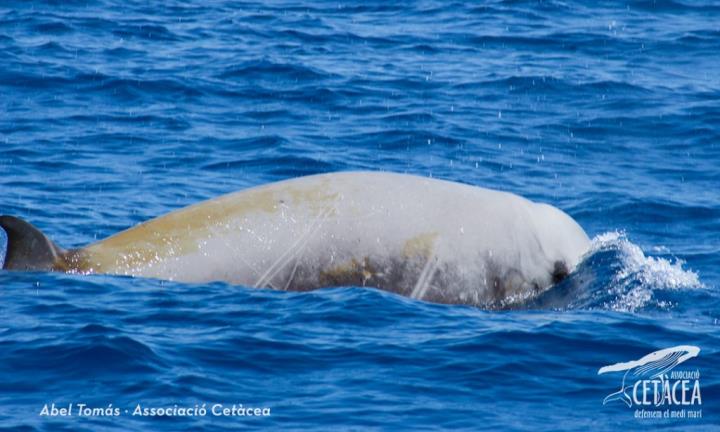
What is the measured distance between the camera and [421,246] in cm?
1403

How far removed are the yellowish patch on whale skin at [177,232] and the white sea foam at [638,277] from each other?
326cm

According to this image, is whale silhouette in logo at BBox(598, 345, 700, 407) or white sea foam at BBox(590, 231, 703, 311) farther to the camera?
white sea foam at BBox(590, 231, 703, 311)

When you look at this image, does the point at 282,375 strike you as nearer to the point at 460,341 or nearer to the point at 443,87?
the point at 460,341

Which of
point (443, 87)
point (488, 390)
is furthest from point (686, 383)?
point (443, 87)

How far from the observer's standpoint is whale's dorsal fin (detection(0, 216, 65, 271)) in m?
12.9

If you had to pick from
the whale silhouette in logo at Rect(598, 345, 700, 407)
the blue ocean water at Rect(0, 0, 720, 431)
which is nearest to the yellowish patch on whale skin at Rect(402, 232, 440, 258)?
the blue ocean water at Rect(0, 0, 720, 431)

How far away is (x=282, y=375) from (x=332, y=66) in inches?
679

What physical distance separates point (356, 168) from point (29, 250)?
9.29 m

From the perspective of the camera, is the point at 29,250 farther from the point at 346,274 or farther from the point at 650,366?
the point at 650,366

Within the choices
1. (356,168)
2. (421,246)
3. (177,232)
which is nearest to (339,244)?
(421,246)

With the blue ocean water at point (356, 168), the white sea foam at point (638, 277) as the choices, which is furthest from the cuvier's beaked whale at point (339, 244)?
the white sea foam at point (638, 277)

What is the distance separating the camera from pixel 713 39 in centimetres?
3041

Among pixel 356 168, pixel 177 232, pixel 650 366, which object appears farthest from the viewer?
pixel 356 168

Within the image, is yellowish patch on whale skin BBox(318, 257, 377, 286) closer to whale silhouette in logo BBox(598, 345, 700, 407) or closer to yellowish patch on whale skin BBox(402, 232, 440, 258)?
yellowish patch on whale skin BBox(402, 232, 440, 258)
